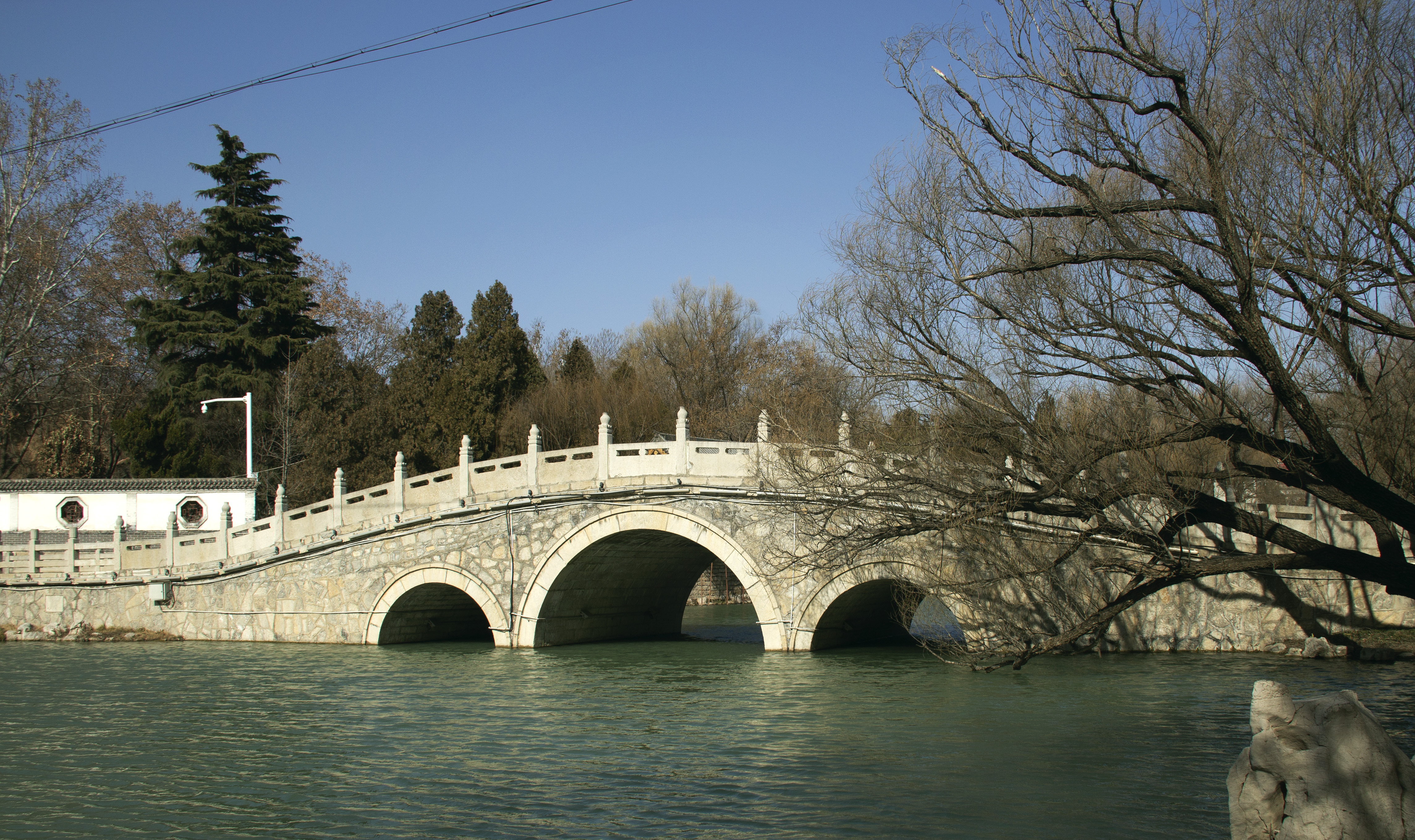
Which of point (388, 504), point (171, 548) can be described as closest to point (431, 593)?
point (388, 504)

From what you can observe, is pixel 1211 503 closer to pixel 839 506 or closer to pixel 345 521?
pixel 839 506

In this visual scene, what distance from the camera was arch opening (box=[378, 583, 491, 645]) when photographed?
66.4ft

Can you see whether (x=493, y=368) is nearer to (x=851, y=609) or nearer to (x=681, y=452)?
(x=681, y=452)

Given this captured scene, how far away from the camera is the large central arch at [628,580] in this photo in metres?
17.6

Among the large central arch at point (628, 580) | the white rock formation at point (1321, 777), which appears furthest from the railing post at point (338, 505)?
the white rock formation at point (1321, 777)

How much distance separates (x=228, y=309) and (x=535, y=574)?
19.3 m

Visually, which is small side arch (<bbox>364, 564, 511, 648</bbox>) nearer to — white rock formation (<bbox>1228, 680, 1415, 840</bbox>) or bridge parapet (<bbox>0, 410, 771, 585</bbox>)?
bridge parapet (<bbox>0, 410, 771, 585</bbox>)

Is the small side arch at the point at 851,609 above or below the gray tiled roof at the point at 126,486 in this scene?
below

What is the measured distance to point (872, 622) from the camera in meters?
19.9

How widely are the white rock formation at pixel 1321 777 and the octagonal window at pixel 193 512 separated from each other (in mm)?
22535

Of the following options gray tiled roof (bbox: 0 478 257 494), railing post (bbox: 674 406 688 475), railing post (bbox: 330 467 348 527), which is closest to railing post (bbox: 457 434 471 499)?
railing post (bbox: 330 467 348 527)

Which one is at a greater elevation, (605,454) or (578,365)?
(578,365)

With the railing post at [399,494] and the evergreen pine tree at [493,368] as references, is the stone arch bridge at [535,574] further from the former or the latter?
the evergreen pine tree at [493,368]

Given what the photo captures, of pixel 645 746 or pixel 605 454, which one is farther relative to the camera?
pixel 605 454
